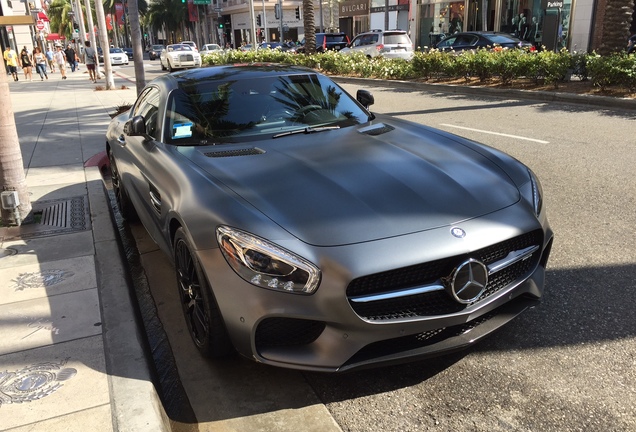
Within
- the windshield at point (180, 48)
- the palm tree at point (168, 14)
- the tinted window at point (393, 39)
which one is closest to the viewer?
the tinted window at point (393, 39)

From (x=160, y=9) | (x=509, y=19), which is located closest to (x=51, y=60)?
(x=509, y=19)

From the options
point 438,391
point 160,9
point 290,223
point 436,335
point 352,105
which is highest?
point 160,9

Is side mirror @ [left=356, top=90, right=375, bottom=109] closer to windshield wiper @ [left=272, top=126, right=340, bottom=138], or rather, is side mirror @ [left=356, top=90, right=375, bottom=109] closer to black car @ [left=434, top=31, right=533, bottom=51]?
windshield wiper @ [left=272, top=126, right=340, bottom=138]

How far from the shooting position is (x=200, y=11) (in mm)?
77000

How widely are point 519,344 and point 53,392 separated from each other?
8.48 feet

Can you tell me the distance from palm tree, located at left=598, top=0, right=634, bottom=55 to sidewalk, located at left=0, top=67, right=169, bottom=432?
1232 cm

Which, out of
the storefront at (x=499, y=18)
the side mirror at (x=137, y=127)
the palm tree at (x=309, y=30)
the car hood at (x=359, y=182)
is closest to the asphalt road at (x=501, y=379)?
the car hood at (x=359, y=182)

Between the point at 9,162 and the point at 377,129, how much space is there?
12.5 ft

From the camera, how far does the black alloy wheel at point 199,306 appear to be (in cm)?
288

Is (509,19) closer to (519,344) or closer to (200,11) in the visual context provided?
(519,344)

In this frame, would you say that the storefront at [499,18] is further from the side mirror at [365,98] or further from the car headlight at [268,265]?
the car headlight at [268,265]

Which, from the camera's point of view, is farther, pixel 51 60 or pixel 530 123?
pixel 51 60

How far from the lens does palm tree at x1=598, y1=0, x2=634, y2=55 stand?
12945 millimetres

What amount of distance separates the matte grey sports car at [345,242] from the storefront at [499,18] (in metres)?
19.2
